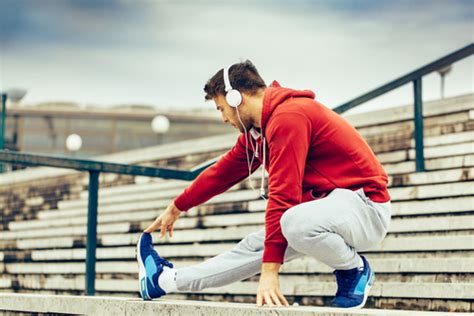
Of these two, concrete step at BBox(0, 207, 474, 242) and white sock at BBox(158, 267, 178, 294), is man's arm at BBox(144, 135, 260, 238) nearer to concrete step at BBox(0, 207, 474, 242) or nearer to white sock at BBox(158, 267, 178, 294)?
white sock at BBox(158, 267, 178, 294)

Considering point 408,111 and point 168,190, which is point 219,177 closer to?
point 408,111

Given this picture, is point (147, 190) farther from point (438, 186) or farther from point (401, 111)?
point (438, 186)

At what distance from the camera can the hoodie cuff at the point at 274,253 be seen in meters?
3.44

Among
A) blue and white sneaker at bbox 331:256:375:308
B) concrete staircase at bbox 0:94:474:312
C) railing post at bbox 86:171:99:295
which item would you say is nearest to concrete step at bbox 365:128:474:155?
concrete staircase at bbox 0:94:474:312

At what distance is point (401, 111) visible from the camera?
340 inches

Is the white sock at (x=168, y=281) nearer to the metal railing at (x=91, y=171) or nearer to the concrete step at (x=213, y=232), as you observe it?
the metal railing at (x=91, y=171)

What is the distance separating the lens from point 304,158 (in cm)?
348

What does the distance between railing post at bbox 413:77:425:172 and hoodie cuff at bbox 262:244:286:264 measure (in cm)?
384

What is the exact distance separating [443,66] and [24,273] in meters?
4.37

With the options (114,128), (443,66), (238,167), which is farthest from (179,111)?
(238,167)

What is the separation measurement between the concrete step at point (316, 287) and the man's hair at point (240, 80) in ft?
6.46

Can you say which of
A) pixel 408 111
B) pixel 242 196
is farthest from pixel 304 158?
pixel 408 111

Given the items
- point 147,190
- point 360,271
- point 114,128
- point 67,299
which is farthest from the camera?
point 114,128

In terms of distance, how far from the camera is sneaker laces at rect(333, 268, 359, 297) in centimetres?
361
